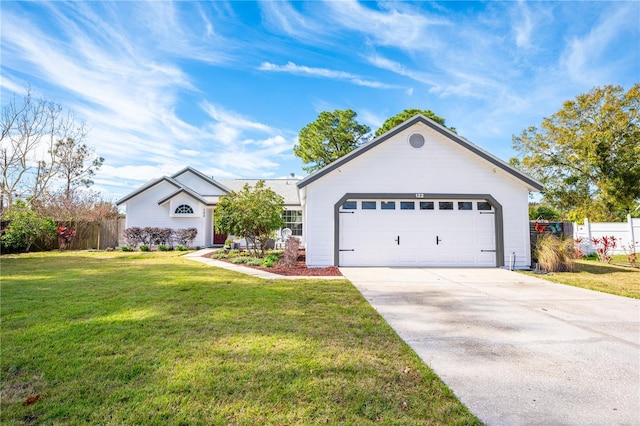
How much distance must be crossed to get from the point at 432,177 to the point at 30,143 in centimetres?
2061

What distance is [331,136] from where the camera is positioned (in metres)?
27.5

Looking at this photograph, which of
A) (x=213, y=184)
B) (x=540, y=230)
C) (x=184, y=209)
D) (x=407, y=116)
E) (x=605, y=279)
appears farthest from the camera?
(x=407, y=116)

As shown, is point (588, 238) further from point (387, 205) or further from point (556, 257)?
point (387, 205)

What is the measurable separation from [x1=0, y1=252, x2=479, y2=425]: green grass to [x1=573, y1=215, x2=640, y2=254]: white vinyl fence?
52.3ft

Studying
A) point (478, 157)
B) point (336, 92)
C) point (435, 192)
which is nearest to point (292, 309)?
point (435, 192)

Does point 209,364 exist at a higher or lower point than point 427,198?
lower

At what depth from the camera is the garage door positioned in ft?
35.4

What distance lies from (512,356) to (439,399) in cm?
157

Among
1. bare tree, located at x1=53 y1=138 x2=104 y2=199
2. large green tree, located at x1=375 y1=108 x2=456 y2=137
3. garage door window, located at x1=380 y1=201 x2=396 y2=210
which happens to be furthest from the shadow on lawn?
bare tree, located at x1=53 y1=138 x2=104 y2=199

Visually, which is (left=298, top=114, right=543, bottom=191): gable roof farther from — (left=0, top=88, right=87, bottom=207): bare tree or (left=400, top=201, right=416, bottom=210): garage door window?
(left=0, top=88, right=87, bottom=207): bare tree

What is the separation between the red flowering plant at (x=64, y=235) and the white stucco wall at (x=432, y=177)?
603 inches

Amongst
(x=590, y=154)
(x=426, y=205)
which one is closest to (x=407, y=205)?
(x=426, y=205)

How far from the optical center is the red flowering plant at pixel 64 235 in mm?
16969

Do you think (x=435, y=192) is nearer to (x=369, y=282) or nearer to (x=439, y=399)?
(x=369, y=282)
